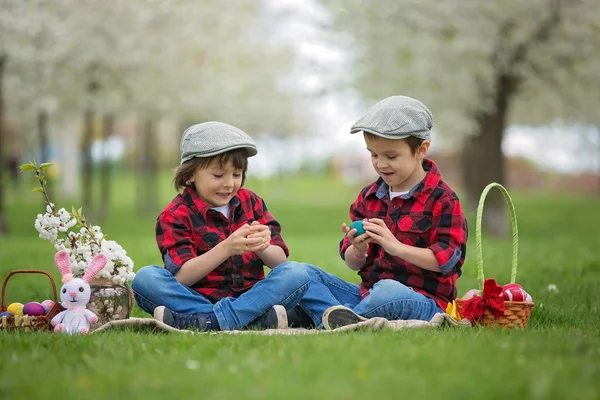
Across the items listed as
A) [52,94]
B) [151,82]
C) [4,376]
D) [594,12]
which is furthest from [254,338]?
[151,82]

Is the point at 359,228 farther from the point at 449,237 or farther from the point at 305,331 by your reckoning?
the point at 305,331

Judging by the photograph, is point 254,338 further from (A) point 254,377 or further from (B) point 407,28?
(B) point 407,28

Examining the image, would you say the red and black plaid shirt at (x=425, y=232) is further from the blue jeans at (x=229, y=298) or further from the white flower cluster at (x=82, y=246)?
the white flower cluster at (x=82, y=246)

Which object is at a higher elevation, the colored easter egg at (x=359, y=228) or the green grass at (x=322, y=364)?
the colored easter egg at (x=359, y=228)

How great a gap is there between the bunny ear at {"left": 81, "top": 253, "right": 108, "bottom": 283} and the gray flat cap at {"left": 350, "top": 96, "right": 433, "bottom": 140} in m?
1.60

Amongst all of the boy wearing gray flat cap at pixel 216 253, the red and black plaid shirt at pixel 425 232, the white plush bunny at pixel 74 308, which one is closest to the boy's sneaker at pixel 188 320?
the boy wearing gray flat cap at pixel 216 253

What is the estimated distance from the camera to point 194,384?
299 cm

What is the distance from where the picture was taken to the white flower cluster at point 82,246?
467cm

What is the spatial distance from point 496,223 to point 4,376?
1285cm

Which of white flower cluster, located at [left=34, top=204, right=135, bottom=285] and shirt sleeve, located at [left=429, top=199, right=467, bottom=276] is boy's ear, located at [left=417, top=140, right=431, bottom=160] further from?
white flower cluster, located at [left=34, top=204, right=135, bottom=285]

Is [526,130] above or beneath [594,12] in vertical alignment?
beneath

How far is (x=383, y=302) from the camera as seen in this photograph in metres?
4.64

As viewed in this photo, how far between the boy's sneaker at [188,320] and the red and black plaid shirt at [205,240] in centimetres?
24

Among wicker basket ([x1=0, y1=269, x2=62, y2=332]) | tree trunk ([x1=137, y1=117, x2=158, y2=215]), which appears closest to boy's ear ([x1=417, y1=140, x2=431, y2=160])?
wicker basket ([x1=0, y1=269, x2=62, y2=332])
